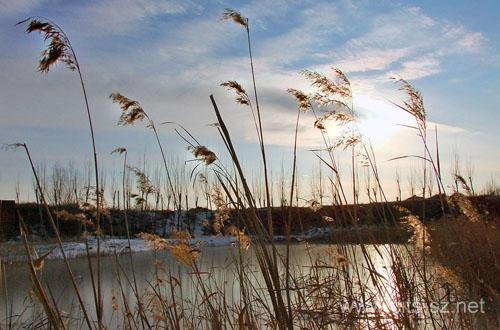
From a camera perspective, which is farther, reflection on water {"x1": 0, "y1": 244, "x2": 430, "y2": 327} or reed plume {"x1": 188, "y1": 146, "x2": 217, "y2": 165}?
reflection on water {"x1": 0, "y1": 244, "x2": 430, "y2": 327}

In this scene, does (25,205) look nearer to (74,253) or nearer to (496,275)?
(74,253)

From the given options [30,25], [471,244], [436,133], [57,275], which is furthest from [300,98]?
[57,275]

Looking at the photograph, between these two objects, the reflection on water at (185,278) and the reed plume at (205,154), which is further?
the reflection on water at (185,278)

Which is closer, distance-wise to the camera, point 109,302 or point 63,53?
point 63,53

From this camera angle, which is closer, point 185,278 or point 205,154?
point 205,154

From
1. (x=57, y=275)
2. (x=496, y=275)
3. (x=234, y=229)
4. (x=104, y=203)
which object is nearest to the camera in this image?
(x=234, y=229)

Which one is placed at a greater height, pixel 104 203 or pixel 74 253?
pixel 104 203

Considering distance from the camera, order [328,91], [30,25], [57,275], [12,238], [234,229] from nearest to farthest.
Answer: [30,25]
[234,229]
[328,91]
[57,275]
[12,238]

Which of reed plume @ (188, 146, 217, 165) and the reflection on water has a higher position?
reed plume @ (188, 146, 217, 165)

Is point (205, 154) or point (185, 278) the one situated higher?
point (205, 154)

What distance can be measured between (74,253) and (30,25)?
11728mm

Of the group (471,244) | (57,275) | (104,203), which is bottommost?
(57,275)

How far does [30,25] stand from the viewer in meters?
1.41

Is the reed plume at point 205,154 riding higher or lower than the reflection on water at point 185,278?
higher
